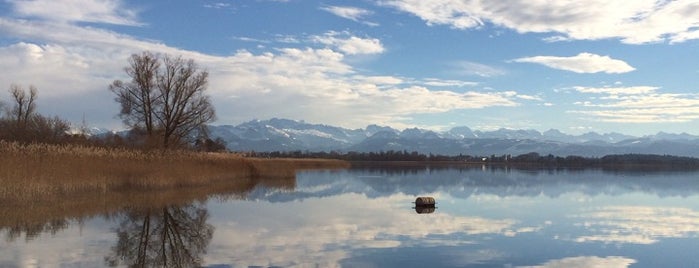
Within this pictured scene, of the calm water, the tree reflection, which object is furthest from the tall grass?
the tree reflection

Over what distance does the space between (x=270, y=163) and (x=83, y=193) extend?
1211 inches

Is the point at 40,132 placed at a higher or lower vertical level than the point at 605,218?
higher

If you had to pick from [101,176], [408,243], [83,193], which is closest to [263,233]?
[408,243]

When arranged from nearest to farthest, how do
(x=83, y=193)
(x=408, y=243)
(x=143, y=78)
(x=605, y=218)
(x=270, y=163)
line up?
1. (x=408, y=243)
2. (x=605, y=218)
3. (x=83, y=193)
4. (x=143, y=78)
5. (x=270, y=163)

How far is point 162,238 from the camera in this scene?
1499 cm

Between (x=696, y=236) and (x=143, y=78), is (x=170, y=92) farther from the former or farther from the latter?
(x=696, y=236)

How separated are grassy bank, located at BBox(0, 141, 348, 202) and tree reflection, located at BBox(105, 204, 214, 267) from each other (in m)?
3.56

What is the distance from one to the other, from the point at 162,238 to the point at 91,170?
11.4m

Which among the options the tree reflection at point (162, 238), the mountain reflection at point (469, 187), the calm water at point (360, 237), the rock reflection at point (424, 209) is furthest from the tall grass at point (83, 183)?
the rock reflection at point (424, 209)

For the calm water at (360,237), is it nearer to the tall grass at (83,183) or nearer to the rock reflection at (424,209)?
the rock reflection at (424,209)

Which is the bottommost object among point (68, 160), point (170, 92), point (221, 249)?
point (221, 249)

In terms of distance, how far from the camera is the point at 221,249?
13148 mm

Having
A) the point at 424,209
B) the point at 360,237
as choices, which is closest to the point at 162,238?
the point at 360,237

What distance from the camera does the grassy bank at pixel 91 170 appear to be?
19969 mm
